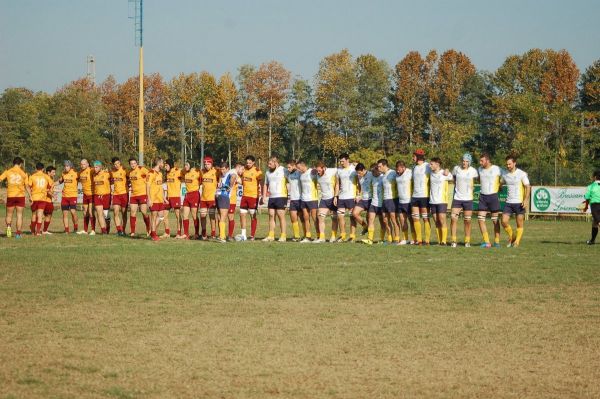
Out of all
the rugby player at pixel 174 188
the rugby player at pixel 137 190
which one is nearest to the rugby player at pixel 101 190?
the rugby player at pixel 137 190

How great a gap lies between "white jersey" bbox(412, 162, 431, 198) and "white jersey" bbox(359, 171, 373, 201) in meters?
1.38

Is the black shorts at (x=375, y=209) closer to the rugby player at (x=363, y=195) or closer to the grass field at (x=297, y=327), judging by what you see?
the rugby player at (x=363, y=195)

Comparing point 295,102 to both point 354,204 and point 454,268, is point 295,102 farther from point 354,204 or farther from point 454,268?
point 454,268

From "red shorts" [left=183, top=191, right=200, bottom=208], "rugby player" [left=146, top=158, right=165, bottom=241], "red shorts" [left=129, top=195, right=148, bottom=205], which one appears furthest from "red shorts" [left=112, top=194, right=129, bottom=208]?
"red shorts" [left=183, top=191, right=200, bottom=208]

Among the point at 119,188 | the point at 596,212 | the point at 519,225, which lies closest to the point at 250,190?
the point at 119,188

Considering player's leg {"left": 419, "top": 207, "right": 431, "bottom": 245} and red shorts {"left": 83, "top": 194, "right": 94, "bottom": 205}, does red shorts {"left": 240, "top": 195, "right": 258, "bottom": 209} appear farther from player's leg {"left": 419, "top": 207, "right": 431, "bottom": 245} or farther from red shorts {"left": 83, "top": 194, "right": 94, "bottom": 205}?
red shorts {"left": 83, "top": 194, "right": 94, "bottom": 205}

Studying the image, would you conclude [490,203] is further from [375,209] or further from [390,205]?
[375,209]

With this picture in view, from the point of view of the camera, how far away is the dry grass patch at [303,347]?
7215 millimetres

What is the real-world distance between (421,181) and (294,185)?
3.60 meters

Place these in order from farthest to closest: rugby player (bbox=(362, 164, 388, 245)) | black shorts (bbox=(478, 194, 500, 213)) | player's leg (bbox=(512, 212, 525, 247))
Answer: rugby player (bbox=(362, 164, 388, 245))
black shorts (bbox=(478, 194, 500, 213))
player's leg (bbox=(512, 212, 525, 247))

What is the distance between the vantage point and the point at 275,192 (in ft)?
76.2

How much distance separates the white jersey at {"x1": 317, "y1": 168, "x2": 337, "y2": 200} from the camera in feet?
75.0

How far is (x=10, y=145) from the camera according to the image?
2741 inches

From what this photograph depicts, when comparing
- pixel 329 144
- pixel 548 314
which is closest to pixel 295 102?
pixel 329 144
